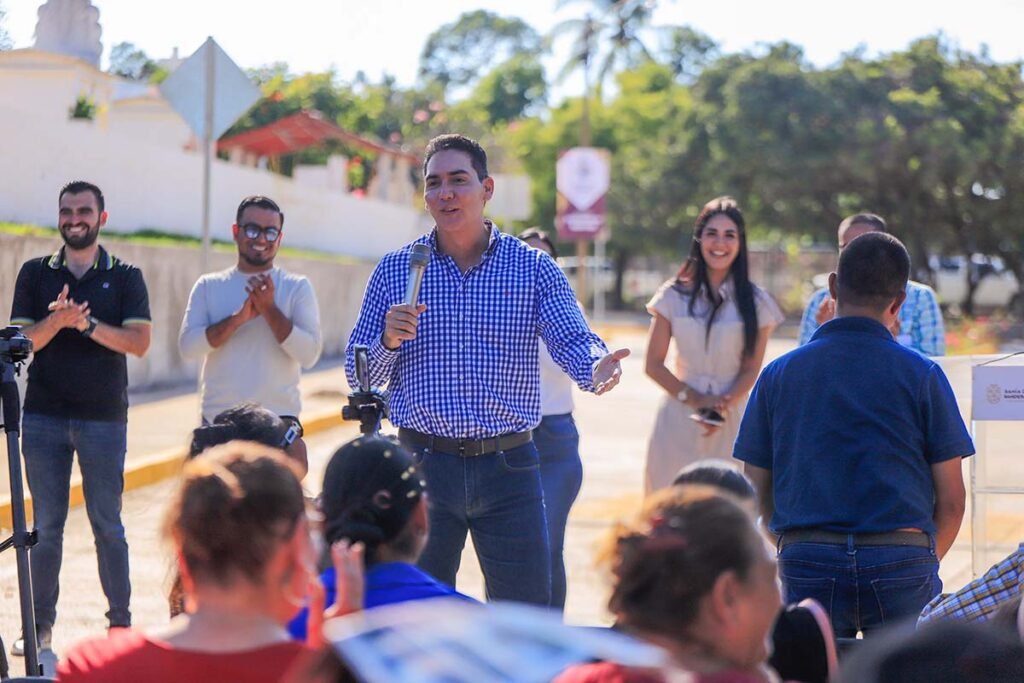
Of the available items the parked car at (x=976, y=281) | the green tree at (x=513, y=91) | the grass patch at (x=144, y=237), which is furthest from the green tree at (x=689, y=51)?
the grass patch at (x=144, y=237)

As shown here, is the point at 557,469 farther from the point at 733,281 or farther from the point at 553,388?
the point at 733,281

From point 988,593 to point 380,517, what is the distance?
162cm

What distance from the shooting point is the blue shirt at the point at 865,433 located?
4145 mm

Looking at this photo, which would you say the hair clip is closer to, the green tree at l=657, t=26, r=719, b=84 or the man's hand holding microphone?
the man's hand holding microphone

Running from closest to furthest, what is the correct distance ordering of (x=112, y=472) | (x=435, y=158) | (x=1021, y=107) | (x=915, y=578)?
(x=915, y=578), (x=435, y=158), (x=112, y=472), (x=1021, y=107)

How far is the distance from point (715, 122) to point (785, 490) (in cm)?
3404

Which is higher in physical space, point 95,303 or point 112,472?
point 95,303

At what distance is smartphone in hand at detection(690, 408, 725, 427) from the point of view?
265 inches

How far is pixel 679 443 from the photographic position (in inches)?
→ 270

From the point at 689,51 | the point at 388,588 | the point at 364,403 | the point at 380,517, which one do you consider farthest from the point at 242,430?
the point at 689,51

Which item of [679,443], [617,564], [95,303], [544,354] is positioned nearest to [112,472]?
[95,303]

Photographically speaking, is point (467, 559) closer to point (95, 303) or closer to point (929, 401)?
point (95, 303)

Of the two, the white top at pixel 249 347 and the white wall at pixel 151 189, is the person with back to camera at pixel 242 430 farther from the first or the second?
the white wall at pixel 151 189

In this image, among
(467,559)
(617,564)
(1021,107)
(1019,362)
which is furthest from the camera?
(1021,107)
